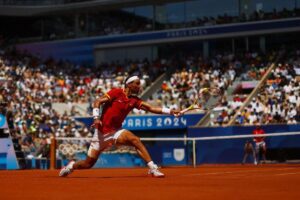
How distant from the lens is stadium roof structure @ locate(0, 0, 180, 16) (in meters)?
46.7

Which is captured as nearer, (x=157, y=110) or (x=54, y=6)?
(x=157, y=110)

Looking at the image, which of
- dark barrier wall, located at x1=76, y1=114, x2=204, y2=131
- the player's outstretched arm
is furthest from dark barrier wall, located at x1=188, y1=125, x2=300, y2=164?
the player's outstretched arm

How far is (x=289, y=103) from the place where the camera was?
1297 inches

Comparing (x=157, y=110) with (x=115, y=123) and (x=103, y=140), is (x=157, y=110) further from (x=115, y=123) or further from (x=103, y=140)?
(x=103, y=140)

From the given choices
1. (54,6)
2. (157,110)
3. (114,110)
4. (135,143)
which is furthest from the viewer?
(54,6)

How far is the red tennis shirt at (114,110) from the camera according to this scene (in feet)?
45.1

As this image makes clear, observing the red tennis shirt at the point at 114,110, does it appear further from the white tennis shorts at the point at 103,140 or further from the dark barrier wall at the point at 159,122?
the dark barrier wall at the point at 159,122

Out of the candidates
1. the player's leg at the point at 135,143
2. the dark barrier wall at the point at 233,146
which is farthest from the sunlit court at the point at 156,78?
the player's leg at the point at 135,143

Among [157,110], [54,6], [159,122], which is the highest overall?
[54,6]

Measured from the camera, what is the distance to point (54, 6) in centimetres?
4894

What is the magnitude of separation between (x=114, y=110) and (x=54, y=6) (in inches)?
1429

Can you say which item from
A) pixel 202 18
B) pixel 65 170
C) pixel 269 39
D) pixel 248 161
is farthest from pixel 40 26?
pixel 65 170

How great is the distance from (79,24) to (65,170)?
123 ft

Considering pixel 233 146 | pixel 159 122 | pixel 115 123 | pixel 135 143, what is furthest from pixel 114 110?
pixel 159 122
